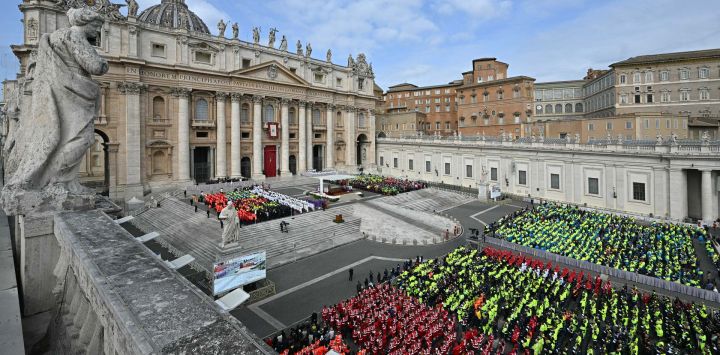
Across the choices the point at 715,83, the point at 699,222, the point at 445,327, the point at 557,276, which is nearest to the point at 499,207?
the point at 699,222

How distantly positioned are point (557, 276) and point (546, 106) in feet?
182

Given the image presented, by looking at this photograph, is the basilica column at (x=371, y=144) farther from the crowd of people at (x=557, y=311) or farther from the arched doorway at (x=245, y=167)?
the crowd of people at (x=557, y=311)

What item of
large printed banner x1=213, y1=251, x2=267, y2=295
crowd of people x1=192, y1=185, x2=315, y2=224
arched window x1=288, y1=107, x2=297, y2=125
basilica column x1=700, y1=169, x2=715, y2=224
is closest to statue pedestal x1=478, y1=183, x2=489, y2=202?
basilica column x1=700, y1=169, x2=715, y2=224

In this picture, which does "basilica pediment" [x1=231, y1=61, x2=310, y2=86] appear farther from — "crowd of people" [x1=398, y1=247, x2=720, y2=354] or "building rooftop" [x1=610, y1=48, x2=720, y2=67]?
"building rooftop" [x1=610, y1=48, x2=720, y2=67]

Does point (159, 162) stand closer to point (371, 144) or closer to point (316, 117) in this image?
point (316, 117)

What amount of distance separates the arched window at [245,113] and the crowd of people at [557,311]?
31292 millimetres

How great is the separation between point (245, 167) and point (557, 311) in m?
37.0

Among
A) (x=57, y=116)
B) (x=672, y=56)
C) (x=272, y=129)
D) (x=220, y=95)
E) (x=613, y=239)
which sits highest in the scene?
(x=672, y=56)

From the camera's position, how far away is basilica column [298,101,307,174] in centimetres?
4806

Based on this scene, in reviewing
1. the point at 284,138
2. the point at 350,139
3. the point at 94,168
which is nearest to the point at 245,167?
the point at 284,138

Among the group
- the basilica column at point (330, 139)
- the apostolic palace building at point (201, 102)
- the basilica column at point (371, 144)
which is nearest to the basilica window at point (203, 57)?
the apostolic palace building at point (201, 102)

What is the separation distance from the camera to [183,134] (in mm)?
37562

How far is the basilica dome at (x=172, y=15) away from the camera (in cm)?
4994

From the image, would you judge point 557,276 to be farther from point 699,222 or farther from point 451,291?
point 699,222
